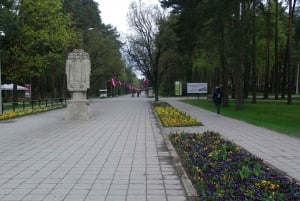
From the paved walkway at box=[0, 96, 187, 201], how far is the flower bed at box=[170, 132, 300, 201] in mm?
482

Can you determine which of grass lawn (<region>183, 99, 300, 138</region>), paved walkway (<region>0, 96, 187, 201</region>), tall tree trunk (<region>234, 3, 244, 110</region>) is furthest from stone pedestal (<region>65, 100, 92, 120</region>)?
tall tree trunk (<region>234, 3, 244, 110</region>)

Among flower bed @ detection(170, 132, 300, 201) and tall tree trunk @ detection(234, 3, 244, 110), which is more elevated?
tall tree trunk @ detection(234, 3, 244, 110)

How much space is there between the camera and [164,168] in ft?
29.7

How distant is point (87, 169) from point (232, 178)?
347cm

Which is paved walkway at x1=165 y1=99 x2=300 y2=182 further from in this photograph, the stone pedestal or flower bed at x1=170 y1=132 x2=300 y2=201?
the stone pedestal

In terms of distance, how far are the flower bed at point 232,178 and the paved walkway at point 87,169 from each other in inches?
19.0

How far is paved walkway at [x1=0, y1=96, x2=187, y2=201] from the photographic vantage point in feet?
22.3

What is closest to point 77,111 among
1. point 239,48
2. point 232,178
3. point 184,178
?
point 239,48

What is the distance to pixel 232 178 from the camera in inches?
264

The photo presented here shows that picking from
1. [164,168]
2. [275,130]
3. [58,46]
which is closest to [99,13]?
[58,46]

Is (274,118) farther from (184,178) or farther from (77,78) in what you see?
(184,178)

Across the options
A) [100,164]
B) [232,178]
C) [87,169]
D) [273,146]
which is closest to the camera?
[232,178]

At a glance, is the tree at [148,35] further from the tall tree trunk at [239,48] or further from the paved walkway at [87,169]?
the paved walkway at [87,169]

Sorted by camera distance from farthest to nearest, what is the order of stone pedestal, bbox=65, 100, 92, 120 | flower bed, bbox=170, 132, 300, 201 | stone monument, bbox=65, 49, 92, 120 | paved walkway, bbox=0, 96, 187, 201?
stone monument, bbox=65, 49, 92, 120 → stone pedestal, bbox=65, 100, 92, 120 → paved walkway, bbox=0, 96, 187, 201 → flower bed, bbox=170, 132, 300, 201
